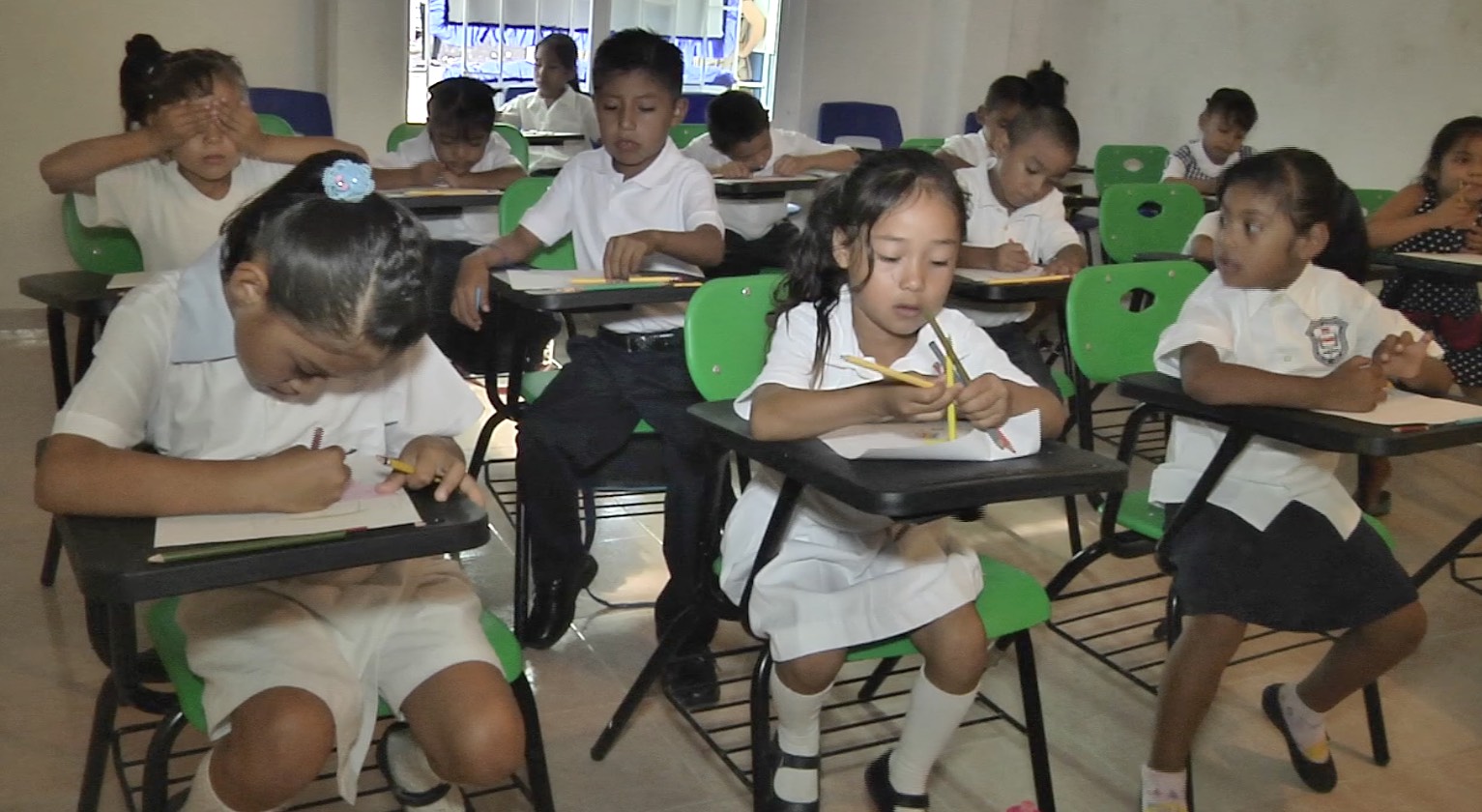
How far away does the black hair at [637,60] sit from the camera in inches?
102

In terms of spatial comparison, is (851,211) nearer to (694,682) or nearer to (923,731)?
(923,731)

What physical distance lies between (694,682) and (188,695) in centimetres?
106

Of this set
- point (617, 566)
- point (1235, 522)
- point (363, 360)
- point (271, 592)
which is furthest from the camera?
point (617, 566)

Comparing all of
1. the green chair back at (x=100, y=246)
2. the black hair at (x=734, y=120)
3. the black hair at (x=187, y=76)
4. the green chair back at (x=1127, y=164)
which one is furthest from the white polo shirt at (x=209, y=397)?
the green chair back at (x=1127, y=164)

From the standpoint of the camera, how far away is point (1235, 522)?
1.97 m

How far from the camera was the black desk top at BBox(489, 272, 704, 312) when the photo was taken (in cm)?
215

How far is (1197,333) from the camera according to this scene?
1.99 meters

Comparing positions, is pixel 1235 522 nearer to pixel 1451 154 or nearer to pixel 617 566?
pixel 617 566

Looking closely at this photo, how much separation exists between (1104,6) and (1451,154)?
3398 millimetres

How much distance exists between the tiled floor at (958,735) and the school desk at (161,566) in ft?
2.13

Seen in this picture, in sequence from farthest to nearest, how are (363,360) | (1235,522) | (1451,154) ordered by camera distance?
(1451,154) → (1235,522) → (363,360)

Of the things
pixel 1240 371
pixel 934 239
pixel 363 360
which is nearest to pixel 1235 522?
pixel 1240 371

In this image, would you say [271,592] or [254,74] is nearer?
[271,592]

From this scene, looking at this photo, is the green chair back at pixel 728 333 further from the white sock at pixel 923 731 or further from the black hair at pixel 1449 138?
the black hair at pixel 1449 138
